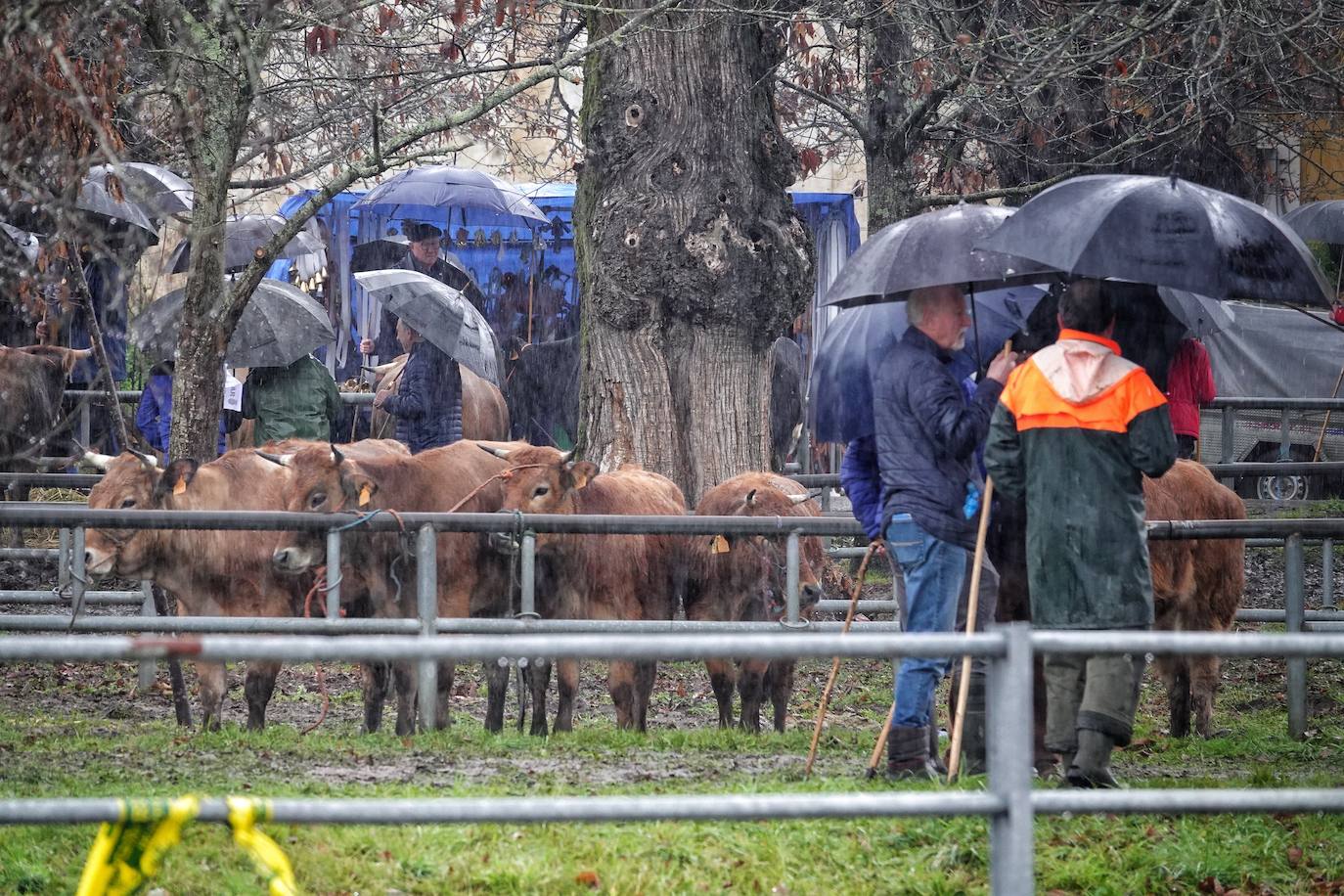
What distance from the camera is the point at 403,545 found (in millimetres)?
9703

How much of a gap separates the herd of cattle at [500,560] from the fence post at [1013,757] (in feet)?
18.8

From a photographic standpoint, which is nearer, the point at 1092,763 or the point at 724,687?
the point at 1092,763

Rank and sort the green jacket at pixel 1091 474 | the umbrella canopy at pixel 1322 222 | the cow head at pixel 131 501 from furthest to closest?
the umbrella canopy at pixel 1322 222
the cow head at pixel 131 501
the green jacket at pixel 1091 474

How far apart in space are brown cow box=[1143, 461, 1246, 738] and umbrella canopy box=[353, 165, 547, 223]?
10635 millimetres

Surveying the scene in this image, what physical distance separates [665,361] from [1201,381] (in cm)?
371

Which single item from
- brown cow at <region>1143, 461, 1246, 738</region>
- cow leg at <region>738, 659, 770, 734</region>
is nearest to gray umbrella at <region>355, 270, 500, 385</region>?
cow leg at <region>738, 659, 770, 734</region>

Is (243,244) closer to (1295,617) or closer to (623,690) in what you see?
(623,690)

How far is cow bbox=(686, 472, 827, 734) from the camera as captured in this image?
34.0 ft

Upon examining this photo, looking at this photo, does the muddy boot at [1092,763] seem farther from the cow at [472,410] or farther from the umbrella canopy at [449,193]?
the umbrella canopy at [449,193]

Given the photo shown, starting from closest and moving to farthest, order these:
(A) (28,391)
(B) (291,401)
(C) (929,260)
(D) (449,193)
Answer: (C) (929,260) < (B) (291,401) < (A) (28,391) < (D) (449,193)

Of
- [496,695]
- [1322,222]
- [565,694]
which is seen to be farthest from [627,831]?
[1322,222]

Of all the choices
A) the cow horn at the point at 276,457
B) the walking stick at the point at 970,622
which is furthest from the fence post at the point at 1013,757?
the cow horn at the point at 276,457

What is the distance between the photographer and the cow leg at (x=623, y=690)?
978 cm

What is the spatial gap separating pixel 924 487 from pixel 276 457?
16.5 feet
